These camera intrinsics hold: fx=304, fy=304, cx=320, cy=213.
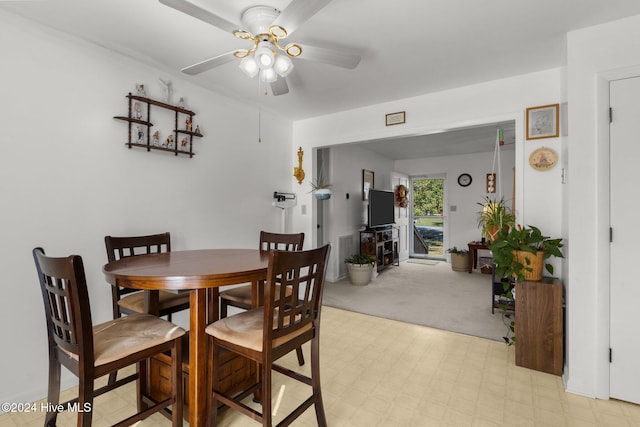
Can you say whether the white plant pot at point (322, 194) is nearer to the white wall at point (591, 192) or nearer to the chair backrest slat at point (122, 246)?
the chair backrest slat at point (122, 246)

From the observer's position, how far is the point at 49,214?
2.05m

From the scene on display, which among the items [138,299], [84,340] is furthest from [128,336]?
[138,299]

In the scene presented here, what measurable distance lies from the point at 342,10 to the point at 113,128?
75.0 inches

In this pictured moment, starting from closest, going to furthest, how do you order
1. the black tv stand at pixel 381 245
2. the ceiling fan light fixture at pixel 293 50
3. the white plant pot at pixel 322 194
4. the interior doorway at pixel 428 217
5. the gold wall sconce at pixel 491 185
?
1. the ceiling fan light fixture at pixel 293 50
2. the white plant pot at pixel 322 194
3. the gold wall sconce at pixel 491 185
4. the black tv stand at pixel 381 245
5. the interior doorway at pixel 428 217

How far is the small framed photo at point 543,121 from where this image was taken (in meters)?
2.61

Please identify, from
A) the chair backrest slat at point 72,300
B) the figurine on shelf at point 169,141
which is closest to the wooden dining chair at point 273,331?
the chair backrest slat at point 72,300

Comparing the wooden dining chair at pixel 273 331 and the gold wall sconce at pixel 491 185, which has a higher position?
the gold wall sconce at pixel 491 185

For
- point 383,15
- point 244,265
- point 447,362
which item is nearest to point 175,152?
point 244,265

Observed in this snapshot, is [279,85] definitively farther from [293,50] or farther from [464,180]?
[464,180]

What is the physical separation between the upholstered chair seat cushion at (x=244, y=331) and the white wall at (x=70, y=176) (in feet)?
4.47

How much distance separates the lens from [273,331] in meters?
1.41

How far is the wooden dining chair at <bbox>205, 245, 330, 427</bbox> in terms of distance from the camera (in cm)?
135

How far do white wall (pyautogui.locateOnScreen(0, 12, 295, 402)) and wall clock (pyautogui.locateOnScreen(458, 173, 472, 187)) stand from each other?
5.76 meters

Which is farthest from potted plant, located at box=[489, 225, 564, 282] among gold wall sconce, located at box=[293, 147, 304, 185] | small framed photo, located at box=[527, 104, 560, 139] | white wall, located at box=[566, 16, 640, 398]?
gold wall sconce, located at box=[293, 147, 304, 185]
